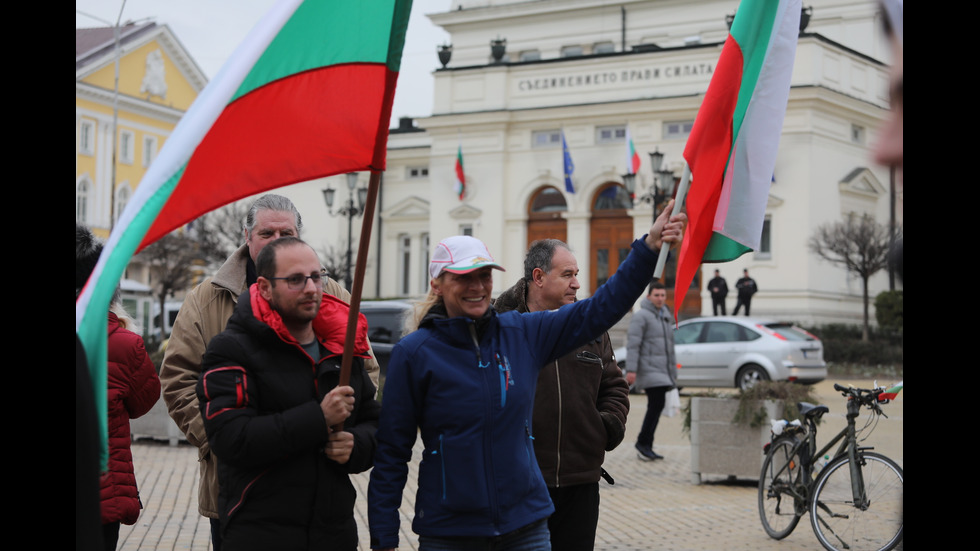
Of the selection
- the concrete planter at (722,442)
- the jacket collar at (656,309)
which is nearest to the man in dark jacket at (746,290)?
the jacket collar at (656,309)

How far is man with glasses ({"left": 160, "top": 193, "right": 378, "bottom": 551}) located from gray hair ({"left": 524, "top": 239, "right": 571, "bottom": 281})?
3.28ft

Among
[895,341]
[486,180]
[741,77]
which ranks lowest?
[895,341]

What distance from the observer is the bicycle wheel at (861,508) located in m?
7.90

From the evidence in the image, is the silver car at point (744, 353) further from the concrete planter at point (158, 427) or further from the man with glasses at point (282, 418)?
the man with glasses at point (282, 418)

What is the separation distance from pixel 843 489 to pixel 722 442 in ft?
12.7

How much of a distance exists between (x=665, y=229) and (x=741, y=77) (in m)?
0.96

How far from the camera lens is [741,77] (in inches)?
186

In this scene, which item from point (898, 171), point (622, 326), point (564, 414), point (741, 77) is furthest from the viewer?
point (622, 326)

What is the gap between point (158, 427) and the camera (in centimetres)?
1555

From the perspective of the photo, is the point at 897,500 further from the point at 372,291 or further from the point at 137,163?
the point at 137,163

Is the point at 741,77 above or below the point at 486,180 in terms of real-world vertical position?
below

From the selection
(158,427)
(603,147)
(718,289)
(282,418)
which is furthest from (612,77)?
(282,418)

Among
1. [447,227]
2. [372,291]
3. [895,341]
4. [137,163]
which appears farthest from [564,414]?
[137,163]

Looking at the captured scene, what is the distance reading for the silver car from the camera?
22609 mm
